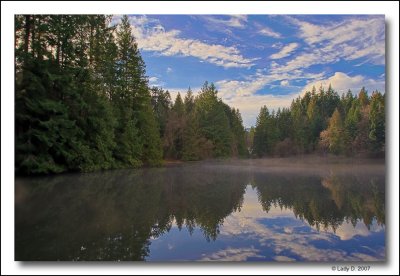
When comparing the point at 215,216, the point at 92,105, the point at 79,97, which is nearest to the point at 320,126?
the point at 215,216

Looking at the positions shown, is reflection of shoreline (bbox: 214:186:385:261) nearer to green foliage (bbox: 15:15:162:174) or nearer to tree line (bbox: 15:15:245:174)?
tree line (bbox: 15:15:245:174)

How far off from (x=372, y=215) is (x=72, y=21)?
5619 millimetres

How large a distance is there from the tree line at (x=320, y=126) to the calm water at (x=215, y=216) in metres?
0.43

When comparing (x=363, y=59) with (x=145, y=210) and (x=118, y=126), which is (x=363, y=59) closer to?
(x=145, y=210)

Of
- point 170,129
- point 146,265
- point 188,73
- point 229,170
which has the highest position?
point 188,73

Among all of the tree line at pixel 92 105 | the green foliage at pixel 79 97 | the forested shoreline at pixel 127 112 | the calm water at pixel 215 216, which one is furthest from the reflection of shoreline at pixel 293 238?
the green foliage at pixel 79 97

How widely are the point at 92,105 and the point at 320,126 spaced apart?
5.38 metres

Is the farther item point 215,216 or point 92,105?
point 92,105

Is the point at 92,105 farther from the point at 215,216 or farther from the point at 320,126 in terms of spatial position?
the point at 320,126

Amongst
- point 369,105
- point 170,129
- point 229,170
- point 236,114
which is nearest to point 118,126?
point 170,129

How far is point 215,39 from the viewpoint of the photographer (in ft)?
16.0

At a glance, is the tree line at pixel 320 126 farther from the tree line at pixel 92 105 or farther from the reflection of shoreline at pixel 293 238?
the reflection of shoreline at pixel 293 238

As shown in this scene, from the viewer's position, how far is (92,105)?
8391 mm

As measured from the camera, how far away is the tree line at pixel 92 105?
5367 mm
